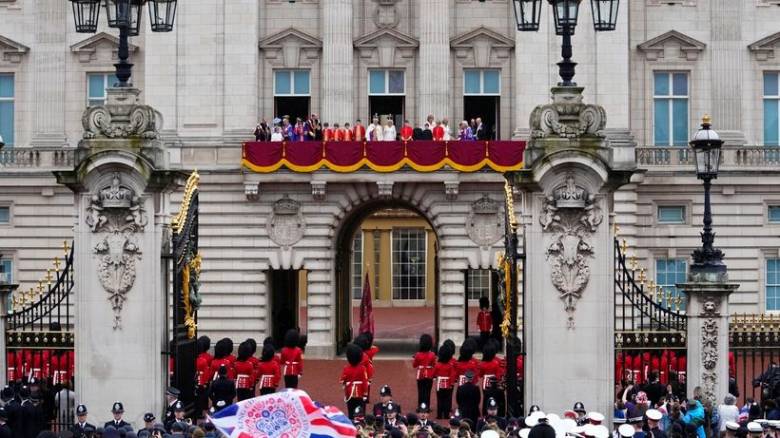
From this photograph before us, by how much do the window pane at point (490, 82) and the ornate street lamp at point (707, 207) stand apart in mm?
21071

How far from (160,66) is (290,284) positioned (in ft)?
24.1

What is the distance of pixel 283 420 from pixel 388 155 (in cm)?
2867

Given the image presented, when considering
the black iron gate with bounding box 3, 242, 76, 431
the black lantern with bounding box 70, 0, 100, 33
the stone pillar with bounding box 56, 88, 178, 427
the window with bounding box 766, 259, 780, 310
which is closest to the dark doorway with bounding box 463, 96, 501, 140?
the window with bounding box 766, 259, 780, 310

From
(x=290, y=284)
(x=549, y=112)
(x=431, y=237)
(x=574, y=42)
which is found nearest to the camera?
(x=549, y=112)

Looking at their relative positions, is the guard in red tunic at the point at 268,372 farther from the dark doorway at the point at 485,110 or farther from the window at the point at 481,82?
the window at the point at 481,82

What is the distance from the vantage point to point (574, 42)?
4781cm

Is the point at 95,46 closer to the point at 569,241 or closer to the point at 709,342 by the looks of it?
the point at 709,342

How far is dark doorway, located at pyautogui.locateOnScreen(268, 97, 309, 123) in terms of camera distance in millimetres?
48750

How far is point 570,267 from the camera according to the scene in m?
24.1

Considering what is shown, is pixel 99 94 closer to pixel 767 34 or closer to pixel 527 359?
pixel 767 34

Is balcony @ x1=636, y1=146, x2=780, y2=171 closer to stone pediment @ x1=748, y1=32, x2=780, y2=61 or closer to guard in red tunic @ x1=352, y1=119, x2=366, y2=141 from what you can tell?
stone pediment @ x1=748, y1=32, x2=780, y2=61

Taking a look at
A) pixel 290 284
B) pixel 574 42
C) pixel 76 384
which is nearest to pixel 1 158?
pixel 290 284

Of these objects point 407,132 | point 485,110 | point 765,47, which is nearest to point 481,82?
point 485,110

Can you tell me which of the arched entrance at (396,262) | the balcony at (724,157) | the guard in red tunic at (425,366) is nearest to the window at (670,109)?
the balcony at (724,157)
